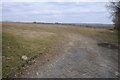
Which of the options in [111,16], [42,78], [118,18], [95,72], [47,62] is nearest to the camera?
[42,78]

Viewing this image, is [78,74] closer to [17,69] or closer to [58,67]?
[58,67]

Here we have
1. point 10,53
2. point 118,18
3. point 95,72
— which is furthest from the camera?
point 118,18

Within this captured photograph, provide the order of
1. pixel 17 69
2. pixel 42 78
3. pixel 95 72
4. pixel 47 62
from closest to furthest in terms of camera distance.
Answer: pixel 42 78
pixel 17 69
pixel 95 72
pixel 47 62

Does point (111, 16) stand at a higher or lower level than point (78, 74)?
higher

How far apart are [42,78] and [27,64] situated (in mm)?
1980

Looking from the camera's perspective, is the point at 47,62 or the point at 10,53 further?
the point at 10,53

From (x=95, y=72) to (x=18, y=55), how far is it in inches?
222

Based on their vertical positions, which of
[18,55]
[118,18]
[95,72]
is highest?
[118,18]

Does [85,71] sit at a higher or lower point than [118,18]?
lower

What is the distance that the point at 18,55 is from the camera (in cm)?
1033

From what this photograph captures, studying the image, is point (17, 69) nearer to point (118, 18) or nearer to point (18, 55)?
point (18, 55)

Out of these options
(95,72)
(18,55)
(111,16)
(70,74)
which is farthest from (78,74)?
(111,16)

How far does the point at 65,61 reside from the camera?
1052 cm

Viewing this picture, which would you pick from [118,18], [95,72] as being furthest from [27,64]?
[118,18]
